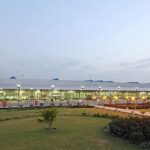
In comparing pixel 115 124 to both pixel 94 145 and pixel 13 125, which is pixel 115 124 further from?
pixel 13 125

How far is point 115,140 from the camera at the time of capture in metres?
14.9

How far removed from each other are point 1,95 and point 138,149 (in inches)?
1678

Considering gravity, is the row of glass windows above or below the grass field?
above

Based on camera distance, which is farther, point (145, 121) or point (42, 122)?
point (42, 122)

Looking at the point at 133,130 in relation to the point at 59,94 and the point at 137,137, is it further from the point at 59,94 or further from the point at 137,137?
the point at 59,94

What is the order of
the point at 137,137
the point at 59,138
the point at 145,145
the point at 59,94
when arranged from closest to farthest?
the point at 145,145 → the point at 137,137 → the point at 59,138 → the point at 59,94

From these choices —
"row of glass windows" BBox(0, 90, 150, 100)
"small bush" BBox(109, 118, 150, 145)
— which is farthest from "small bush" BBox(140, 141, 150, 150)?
"row of glass windows" BBox(0, 90, 150, 100)

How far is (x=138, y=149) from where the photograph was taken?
13586 mm

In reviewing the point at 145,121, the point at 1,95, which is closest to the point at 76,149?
the point at 145,121

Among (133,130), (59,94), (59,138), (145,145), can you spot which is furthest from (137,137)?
(59,94)

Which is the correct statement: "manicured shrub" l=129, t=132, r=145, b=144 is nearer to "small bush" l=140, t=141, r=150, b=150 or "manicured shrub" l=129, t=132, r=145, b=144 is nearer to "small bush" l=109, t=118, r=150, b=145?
"small bush" l=109, t=118, r=150, b=145

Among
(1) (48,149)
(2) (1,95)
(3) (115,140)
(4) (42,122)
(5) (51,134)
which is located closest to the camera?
(1) (48,149)

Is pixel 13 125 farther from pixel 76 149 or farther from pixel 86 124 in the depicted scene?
pixel 76 149

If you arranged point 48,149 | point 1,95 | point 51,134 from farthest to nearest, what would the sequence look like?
point 1,95 < point 51,134 < point 48,149
